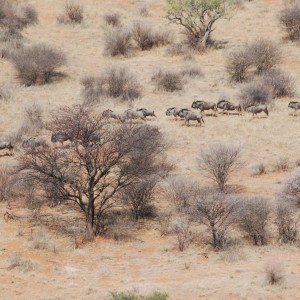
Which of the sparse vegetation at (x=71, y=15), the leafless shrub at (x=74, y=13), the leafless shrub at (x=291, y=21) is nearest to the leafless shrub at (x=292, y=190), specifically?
the leafless shrub at (x=291, y=21)

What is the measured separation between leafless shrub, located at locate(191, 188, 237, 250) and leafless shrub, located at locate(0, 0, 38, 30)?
35.8 m

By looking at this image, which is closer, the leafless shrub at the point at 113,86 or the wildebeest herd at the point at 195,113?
the wildebeest herd at the point at 195,113

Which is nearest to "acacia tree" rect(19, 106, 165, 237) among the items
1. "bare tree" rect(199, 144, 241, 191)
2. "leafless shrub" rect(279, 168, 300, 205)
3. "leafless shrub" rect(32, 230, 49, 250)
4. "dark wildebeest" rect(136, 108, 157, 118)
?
"leafless shrub" rect(32, 230, 49, 250)

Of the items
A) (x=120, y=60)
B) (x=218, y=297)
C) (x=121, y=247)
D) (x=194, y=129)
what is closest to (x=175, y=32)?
(x=120, y=60)

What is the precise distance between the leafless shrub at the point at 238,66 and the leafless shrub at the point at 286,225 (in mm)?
21977

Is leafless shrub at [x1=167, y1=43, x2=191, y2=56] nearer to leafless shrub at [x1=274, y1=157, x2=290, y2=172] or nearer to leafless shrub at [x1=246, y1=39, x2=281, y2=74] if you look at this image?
leafless shrub at [x1=246, y1=39, x2=281, y2=74]

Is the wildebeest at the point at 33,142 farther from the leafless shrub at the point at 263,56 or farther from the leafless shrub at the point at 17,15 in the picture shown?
the leafless shrub at the point at 17,15

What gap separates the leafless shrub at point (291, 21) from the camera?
4900 cm

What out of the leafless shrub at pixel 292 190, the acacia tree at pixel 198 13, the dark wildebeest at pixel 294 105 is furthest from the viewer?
the acacia tree at pixel 198 13

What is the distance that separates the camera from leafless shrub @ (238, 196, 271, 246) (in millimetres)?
20703

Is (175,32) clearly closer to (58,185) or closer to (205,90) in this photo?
(205,90)

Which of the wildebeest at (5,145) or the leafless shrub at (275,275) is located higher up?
the wildebeest at (5,145)

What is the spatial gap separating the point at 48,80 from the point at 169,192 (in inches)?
845

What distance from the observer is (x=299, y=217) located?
21.8m
